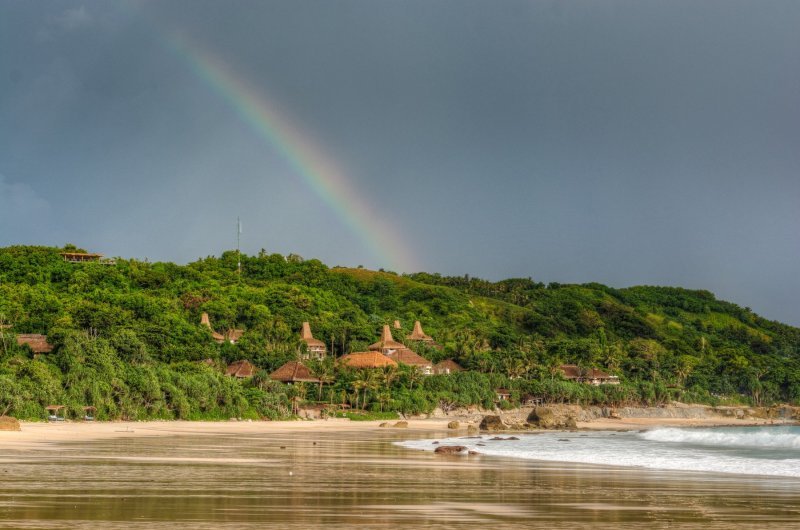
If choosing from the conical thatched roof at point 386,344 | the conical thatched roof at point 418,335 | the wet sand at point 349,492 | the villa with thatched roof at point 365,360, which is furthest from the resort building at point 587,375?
the wet sand at point 349,492

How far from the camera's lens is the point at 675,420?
114000 mm

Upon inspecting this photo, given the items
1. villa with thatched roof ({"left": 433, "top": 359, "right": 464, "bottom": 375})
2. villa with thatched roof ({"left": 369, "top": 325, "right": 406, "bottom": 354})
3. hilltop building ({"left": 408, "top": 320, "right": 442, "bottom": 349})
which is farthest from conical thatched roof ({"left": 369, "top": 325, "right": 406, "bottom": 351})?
hilltop building ({"left": 408, "top": 320, "right": 442, "bottom": 349})

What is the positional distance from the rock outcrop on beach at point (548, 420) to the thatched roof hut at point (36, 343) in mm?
39731

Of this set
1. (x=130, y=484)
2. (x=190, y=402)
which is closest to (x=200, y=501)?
(x=130, y=484)

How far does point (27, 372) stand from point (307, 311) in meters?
75.4

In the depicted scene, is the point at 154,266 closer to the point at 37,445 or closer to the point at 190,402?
the point at 190,402

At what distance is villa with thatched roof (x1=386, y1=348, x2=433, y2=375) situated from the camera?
357 ft

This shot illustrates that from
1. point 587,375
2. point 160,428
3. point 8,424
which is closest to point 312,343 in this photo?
point 587,375

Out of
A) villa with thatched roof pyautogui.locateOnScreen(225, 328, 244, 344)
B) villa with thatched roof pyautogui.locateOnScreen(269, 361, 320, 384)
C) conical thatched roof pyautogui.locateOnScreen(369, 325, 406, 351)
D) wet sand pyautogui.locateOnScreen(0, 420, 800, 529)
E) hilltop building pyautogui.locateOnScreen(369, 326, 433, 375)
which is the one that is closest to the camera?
wet sand pyautogui.locateOnScreen(0, 420, 800, 529)

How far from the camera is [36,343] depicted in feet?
232

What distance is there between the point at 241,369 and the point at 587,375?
59.8m

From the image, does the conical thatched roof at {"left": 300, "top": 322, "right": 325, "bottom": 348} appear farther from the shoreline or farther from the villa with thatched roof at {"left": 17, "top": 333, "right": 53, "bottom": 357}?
the villa with thatched roof at {"left": 17, "top": 333, "right": 53, "bottom": 357}

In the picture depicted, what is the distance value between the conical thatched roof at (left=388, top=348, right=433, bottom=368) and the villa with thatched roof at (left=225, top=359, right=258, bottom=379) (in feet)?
84.0

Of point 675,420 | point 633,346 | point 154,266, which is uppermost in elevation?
point 154,266
